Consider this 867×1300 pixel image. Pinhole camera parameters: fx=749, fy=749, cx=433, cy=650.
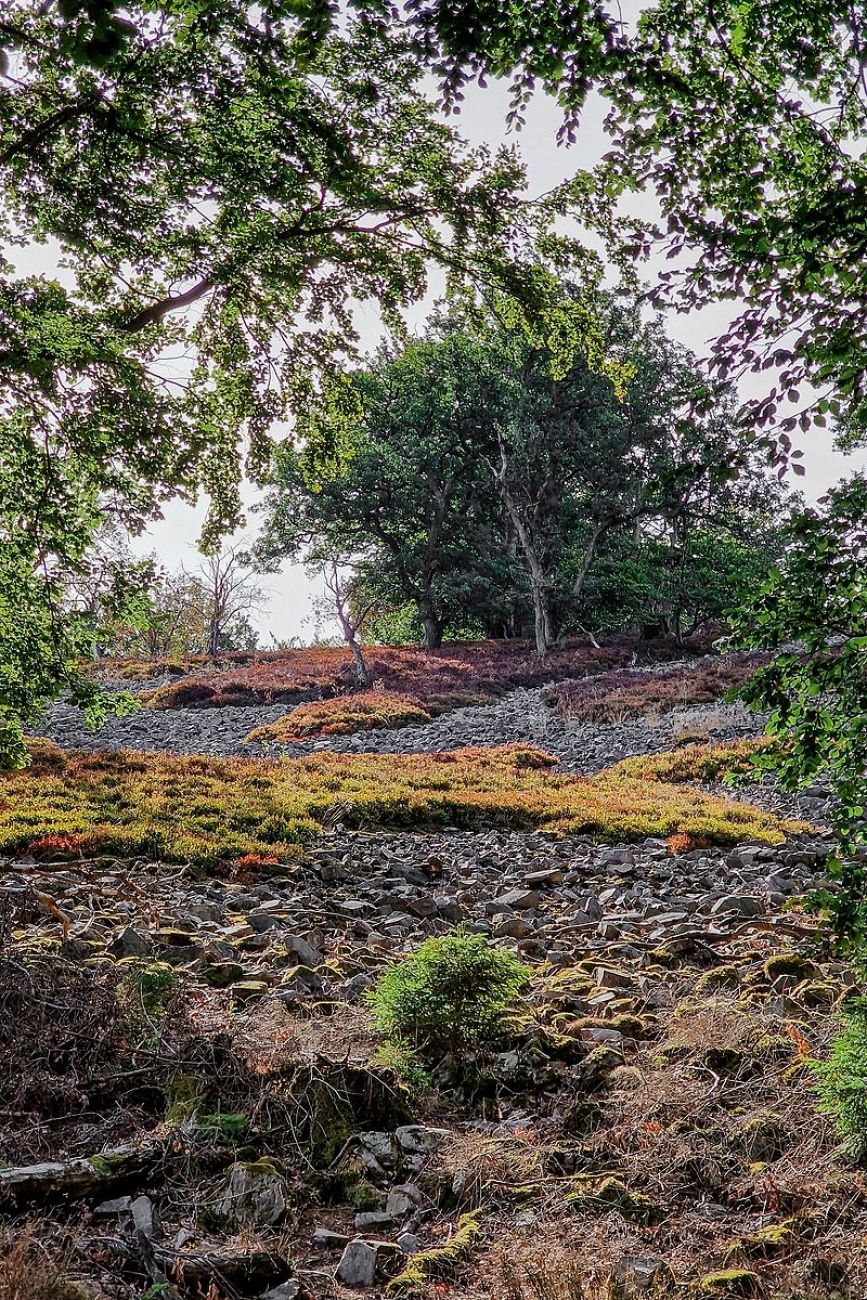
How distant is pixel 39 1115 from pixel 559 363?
872cm

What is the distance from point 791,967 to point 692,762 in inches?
446

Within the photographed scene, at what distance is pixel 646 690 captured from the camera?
25734 mm

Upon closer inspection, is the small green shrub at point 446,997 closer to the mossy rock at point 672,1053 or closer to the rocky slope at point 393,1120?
the rocky slope at point 393,1120

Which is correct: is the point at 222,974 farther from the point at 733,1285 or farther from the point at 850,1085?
the point at 850,1085

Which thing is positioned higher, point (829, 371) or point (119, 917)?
point (829, 371)

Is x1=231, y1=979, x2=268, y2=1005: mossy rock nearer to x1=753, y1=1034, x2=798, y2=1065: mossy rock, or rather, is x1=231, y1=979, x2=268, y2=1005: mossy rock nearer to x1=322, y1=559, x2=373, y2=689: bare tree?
x1=753, y1=1034, x2=798, y2=1065: mossy rock

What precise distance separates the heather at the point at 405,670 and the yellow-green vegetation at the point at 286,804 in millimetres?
12517

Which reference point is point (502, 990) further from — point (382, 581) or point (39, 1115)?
point (382, 581)

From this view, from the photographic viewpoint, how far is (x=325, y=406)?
28.5ft

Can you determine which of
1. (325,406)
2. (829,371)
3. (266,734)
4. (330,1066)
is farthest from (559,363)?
(266,734)

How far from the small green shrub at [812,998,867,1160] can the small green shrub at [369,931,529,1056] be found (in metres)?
1.72

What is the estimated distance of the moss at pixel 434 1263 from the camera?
248 cm

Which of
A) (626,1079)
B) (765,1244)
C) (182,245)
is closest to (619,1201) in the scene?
(765,1244)

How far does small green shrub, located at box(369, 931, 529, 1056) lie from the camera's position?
4.21 metres
